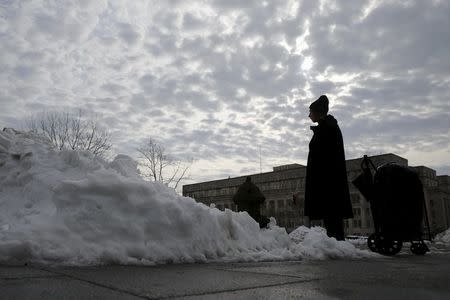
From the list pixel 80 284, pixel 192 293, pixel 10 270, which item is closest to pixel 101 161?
pixel 10 270

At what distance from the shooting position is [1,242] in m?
3.80

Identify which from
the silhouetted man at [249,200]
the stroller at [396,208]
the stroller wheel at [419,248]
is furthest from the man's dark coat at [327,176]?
the silhouetted man at [249,200]

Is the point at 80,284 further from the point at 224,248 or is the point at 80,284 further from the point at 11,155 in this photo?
the point at 11,155

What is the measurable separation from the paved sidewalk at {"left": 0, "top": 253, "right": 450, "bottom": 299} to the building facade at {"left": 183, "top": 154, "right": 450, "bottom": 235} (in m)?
72.0

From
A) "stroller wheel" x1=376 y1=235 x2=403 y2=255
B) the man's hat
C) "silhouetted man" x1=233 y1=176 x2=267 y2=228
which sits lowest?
"stroller wheel" x1=376 y1=235 x2=403 y2=255

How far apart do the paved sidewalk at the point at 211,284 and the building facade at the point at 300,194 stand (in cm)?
7201

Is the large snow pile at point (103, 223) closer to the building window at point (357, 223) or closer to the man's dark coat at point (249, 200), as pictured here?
the man's dark coat at point (249, 200)

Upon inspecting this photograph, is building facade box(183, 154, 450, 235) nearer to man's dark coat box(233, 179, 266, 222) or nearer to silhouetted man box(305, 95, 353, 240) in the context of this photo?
man's dark coat box(233, 179, 266, 222)

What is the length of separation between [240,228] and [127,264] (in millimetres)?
2066

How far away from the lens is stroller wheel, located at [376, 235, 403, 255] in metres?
6.50

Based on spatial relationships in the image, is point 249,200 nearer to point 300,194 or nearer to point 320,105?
point 320,105

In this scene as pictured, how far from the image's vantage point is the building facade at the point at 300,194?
85625mm

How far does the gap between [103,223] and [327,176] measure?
3.78 metres

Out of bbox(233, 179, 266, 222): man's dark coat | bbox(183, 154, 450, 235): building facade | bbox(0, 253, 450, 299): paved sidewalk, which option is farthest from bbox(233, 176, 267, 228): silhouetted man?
bbox(183, 154, 450, 235): building facade
